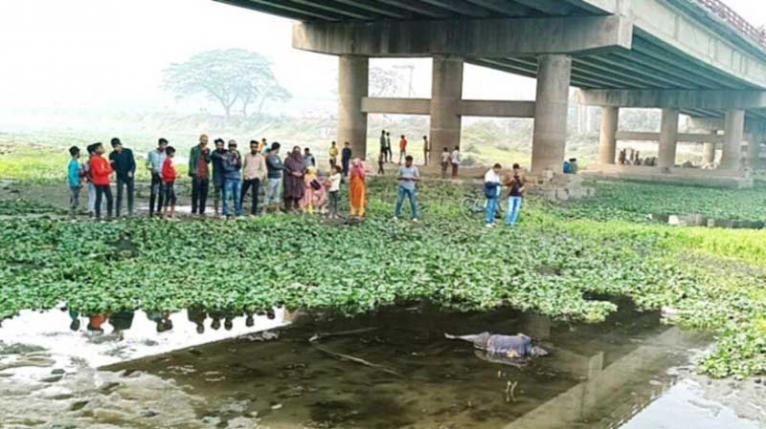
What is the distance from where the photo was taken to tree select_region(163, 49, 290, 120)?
106938 millimetres

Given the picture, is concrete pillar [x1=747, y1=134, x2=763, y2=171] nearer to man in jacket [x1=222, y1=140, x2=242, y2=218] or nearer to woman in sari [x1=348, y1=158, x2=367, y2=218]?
woman in sari [x1=348, y1=158, x2=367, y2=218]

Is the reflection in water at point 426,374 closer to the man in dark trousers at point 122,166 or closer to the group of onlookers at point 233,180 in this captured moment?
the group of onlookers at point 233,180

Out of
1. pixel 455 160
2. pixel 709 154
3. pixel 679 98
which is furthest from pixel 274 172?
pixel 709 154

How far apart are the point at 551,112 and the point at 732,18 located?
12.4 meters

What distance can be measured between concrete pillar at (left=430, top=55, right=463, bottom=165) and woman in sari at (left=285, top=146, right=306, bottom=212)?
12.3 metres

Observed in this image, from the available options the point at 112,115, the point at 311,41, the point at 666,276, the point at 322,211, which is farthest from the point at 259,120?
the point at 666,276

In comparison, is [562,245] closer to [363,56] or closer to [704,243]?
[704,243]

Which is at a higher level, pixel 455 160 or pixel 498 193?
pixel 455 160

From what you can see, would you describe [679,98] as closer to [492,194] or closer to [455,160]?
[455,160]

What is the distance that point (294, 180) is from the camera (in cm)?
2034

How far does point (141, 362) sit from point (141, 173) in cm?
2436

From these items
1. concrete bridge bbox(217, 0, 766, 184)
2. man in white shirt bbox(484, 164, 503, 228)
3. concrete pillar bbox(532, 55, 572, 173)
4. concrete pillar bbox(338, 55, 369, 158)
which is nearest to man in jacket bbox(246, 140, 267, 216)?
man in white shirt bbox(484, 164, 503, 228)

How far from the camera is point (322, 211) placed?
69.1 ft

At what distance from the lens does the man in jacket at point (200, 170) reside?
1802cm
